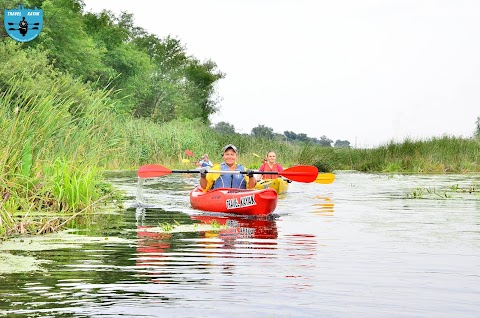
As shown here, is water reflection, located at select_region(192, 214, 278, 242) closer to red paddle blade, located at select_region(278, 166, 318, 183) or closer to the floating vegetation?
red paddle blade, located at select_region(278, 166, 318, 183)

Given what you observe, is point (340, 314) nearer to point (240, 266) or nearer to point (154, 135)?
point (240, 266)

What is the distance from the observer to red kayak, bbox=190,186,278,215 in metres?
14.3

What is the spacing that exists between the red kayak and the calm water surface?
15.4 inches

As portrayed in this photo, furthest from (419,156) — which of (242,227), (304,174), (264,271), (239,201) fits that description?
(264,271)

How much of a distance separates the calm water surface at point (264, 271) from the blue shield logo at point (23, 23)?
28433 millimetres

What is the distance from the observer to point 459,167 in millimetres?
35500

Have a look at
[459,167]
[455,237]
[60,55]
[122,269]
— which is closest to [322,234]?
Result: [455,237]

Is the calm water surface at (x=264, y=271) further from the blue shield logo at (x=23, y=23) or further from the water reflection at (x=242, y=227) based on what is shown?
the blue shield logo at (x=23, y=23)

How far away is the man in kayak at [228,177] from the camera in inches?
625

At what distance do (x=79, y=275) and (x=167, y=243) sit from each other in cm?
278

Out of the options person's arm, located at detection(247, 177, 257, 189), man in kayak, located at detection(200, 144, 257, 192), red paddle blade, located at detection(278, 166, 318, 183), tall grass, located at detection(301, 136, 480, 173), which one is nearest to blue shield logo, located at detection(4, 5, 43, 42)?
tall grass, located at detection(301, 136, 480, 173)

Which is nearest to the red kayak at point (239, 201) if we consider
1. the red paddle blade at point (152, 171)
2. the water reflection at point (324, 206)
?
the red paddle blade at point (152, 171)

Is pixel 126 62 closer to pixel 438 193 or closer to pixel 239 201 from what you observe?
pixel 438 193

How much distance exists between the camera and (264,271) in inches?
303
